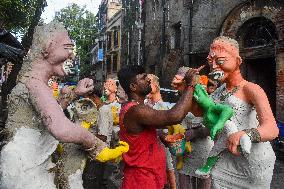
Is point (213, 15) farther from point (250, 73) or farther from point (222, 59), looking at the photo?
point (222, 59)

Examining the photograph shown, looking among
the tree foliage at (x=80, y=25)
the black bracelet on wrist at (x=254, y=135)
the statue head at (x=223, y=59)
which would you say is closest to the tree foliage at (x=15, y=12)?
the statue head at (x=223, y=59)

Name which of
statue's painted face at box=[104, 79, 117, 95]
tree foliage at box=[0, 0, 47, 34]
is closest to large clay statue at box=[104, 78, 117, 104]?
statue's painted face at box=[104, 79, 117, 95]

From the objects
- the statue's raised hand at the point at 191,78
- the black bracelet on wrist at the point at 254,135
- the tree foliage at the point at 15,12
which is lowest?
the black bracelet on wrist at the point at 254,135

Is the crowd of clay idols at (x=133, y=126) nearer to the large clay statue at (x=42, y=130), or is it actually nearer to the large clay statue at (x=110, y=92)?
the large clay statue at (x=42, y=130)

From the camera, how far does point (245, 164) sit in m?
2.76

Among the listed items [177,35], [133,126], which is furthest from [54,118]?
[177,35]

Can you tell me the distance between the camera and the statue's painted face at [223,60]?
292 centimetres

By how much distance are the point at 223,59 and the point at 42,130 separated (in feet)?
5.10

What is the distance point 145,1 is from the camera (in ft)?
85.7

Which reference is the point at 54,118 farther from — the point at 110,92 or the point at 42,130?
the point at 110,92

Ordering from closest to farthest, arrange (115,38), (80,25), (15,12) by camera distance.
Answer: (15,12) → (115,38) → (80,25)

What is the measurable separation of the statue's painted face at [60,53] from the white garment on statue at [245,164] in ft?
4.36

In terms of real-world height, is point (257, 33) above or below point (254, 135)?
above

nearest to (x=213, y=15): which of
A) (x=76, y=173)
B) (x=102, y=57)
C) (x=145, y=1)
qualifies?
(x=145, y=1)
